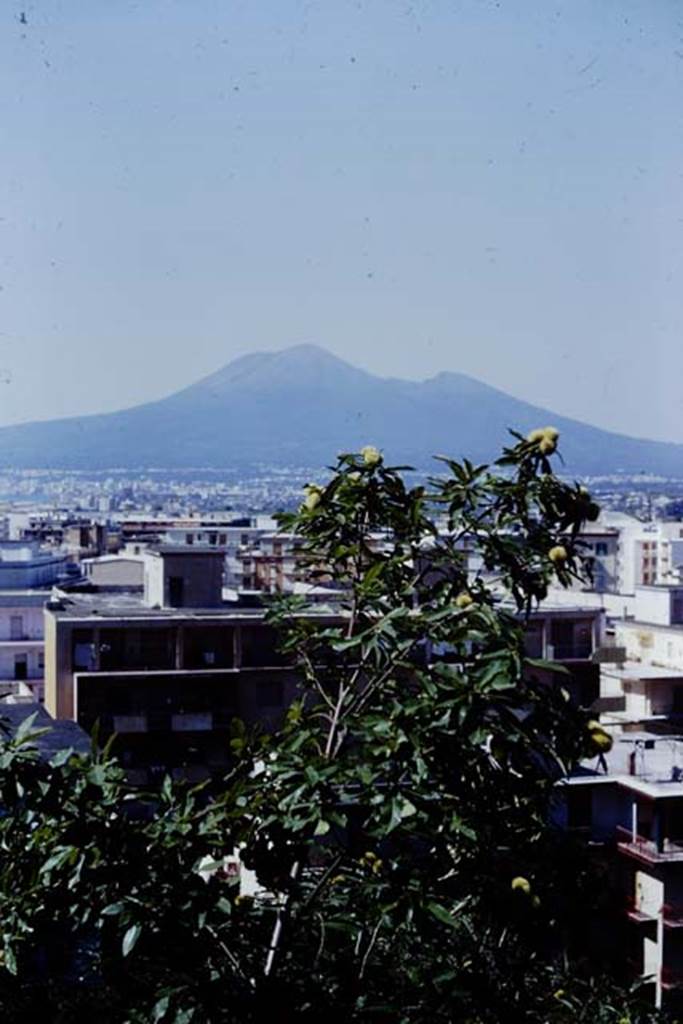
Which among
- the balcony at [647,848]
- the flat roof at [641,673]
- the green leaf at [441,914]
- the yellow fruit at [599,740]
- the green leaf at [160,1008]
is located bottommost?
the balcony at [647,848]

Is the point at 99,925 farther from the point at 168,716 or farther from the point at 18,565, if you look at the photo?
the point at 18,565

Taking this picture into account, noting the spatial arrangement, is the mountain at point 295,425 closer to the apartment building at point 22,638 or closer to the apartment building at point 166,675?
the apartment building at point 22,638

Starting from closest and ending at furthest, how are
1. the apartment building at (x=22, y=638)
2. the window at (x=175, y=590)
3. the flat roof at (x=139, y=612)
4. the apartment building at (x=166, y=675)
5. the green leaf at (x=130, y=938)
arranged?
the green leaf at (x=130, y=938)
the apartment building at (x=166, y=675)
the flat roof at (x=139, y=612)
the window at (x=175, y=590)
the apartment building at (x=22, y=638)

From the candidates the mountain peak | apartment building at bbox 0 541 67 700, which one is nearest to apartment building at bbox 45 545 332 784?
apartment building at bbox 0 541 67 700

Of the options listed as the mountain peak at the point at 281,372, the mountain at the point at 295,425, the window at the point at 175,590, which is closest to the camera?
the window at the point at 175,590

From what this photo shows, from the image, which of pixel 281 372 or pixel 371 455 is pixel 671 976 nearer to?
pixel 371 455

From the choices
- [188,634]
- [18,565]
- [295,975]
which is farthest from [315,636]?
[18,565]

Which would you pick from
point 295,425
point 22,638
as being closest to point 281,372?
point 295,425

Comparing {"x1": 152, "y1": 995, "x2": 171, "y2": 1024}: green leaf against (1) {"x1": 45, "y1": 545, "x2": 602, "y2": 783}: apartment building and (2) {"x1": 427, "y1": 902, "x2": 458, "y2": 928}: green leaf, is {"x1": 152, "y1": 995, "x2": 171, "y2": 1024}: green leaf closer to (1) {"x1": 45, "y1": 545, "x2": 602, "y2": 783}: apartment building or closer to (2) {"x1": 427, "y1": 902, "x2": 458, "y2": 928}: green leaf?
(2) {"x1": 427, "y1": 902, "x2": 458, "y2": 928}: green leaf

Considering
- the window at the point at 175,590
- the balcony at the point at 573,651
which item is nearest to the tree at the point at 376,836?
the window at the point at 175,590
